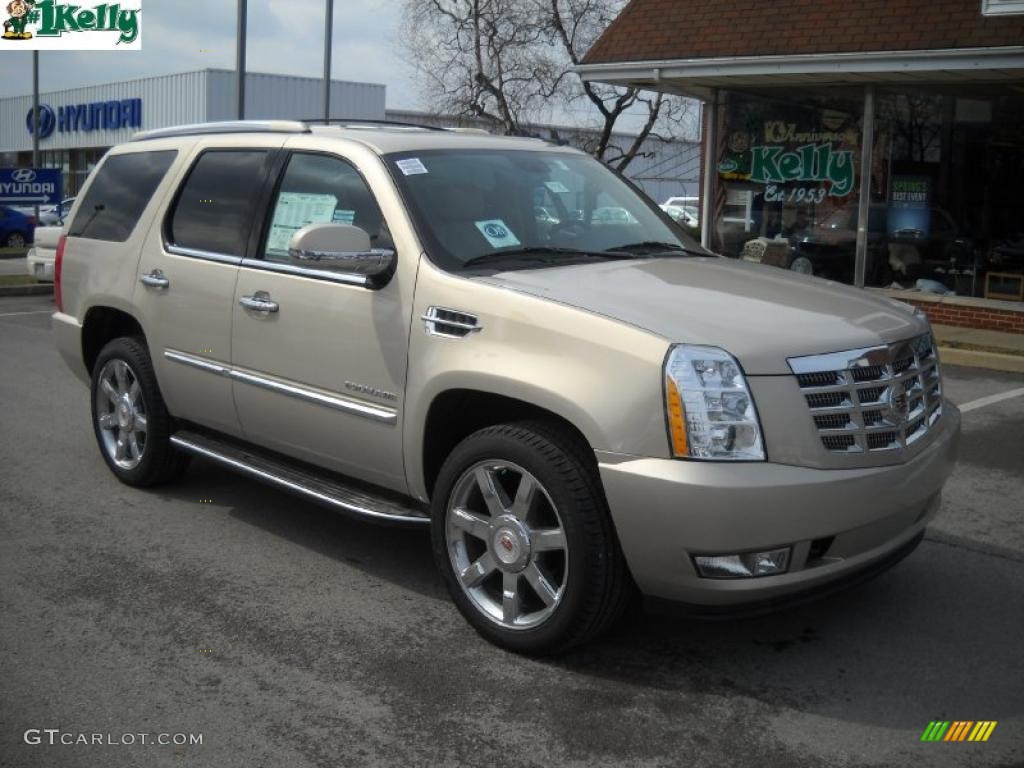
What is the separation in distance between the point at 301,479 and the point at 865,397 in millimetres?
2431

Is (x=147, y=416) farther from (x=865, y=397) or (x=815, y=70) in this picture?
(x=815, y=70)

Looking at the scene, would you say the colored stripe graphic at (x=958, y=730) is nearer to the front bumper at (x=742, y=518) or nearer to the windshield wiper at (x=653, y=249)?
the front bumper at (x=742, y=518)

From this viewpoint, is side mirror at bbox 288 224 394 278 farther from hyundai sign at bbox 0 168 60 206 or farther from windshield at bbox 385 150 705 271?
hyundai sign at bbox 0 168 60 206

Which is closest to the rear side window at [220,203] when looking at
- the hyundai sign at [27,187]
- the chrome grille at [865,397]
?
the chrome grille at [865,397]

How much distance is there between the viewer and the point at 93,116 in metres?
49.2

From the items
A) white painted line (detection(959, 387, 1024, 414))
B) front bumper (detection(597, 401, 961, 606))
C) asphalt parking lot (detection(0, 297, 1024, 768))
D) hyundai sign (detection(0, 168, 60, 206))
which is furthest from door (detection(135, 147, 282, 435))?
hyundai sign (detection(0, 168, 60, 206))

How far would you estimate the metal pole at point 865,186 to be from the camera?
14.4 m

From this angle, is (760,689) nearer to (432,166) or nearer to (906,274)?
(432,166)

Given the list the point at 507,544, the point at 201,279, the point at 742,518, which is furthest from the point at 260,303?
the point at 742,518

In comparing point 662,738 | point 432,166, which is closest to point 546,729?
point 662,738

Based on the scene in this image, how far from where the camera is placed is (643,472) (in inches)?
146

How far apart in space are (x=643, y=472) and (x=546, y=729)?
0.86 meters

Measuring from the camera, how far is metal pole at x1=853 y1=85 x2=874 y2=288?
14398 millimetres

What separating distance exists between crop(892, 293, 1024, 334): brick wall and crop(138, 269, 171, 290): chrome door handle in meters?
10.3
